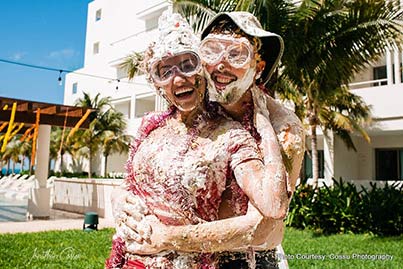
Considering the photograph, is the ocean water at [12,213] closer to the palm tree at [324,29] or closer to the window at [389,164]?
the palm tree at [324,29]

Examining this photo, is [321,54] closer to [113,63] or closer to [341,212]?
[341,212]

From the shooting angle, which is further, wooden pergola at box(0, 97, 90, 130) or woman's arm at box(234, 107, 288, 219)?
wooden pergola at box(0, 97, 90, 130)

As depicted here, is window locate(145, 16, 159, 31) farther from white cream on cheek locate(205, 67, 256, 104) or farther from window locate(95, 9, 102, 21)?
white cream on cheek locate(205, 67, 256, 104)

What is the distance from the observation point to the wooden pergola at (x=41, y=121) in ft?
30.7

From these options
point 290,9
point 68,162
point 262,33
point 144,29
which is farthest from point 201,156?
point 68,162

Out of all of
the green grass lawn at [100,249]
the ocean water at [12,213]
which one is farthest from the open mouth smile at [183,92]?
the ocean water at [12,213]

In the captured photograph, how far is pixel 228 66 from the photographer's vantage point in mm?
1072

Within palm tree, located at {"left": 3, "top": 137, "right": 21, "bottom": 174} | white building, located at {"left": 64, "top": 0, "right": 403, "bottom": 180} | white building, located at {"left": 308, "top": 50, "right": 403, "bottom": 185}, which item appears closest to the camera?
white building, located at {"left": 308, "top": 50, "right": 403, "bottom": 185}

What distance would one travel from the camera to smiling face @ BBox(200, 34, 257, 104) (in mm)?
1067

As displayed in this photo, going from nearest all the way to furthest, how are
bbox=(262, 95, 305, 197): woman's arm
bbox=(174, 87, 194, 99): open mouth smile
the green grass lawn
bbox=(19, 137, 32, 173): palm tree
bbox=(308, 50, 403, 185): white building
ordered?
bbox=(262, 95, 305, 197): woman's arm < bbox=(174, 87, 194, 99): open mouth smile < the green grass lawn < bbox=(308, 50, 403, 185): white building < bbox=(19, 137, 32, 173): palm tree

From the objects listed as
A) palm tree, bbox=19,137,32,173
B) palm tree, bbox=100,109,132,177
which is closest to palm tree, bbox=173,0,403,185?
palm tree, bbox=100,109,132,177

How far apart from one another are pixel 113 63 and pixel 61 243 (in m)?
20.3

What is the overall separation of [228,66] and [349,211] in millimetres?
7937

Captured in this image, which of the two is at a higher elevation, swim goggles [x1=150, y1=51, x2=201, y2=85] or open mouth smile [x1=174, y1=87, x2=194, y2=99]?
swim goggles [x1=150, y1=51, x2=201, y2=85]
